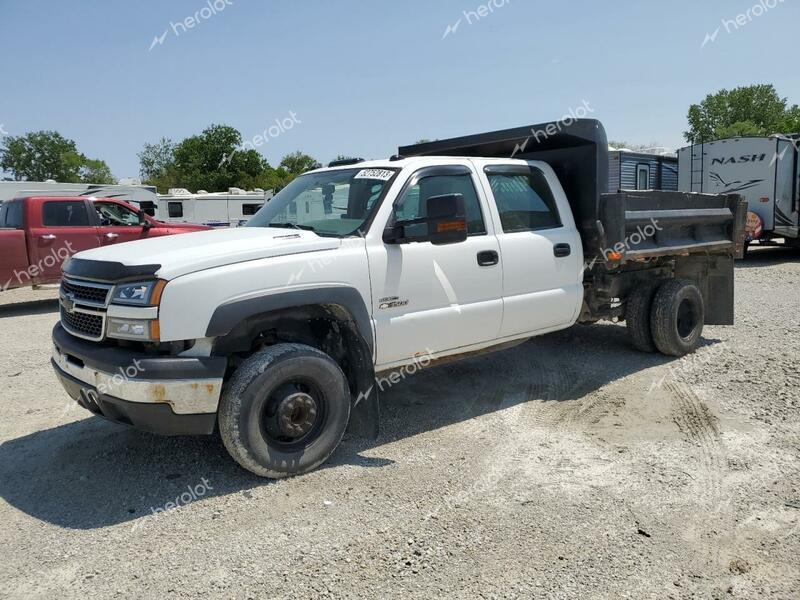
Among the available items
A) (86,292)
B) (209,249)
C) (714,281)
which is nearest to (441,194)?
(209,249)

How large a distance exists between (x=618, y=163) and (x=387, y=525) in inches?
703

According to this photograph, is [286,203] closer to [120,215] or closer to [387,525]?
[387,525]

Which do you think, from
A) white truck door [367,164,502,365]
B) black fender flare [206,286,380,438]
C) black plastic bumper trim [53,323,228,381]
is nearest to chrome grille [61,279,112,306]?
black plastic bumper trim [53,323,228,381]

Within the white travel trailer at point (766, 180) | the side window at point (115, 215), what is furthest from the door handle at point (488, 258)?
the white travel trailer at point (766, 180)

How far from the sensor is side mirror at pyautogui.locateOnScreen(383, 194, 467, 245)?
4.04 metres

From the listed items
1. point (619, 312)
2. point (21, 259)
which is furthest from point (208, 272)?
point (21, 259)

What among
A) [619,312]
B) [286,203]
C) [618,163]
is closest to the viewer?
[286,203]

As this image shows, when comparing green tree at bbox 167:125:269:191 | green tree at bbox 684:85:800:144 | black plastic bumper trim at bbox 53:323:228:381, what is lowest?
black plastic bumper trim at bbox 53:323:228:381

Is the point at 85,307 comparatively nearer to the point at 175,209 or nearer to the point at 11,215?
the point at 11,215

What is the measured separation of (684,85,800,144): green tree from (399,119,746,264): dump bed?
208 feet

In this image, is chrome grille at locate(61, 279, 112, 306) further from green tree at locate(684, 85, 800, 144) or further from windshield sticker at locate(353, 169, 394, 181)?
green tree at locate(684, 85, 800, 144)

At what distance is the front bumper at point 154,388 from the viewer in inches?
137

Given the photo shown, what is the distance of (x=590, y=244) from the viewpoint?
5688 mm

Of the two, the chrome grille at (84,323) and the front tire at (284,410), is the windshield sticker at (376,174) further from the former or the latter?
the chrome grille at (84,323)
